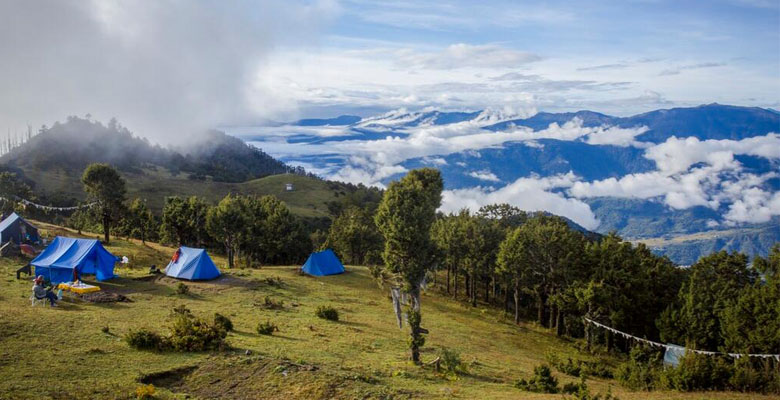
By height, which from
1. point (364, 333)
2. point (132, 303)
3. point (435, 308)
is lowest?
point (435, 308)

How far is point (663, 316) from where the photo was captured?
1655 inches

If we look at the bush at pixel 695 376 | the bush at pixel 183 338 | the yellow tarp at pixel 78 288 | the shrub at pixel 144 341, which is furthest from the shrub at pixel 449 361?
the yellow tarp at pixel 78 288

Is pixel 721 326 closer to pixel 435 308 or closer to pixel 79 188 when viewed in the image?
pixel 435 308

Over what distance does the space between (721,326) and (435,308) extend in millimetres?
23653

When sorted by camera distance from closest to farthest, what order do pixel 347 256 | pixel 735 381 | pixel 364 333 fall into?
pixel 735 381
pixel 364 333
pixel 347 256

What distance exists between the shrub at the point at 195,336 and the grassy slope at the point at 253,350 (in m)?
0.82

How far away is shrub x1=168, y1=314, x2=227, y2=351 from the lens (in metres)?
22.9

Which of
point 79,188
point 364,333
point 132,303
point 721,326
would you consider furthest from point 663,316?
point 79,188

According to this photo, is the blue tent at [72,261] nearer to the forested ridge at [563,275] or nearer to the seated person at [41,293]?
the seated person at [41,293]

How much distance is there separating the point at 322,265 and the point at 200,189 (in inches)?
5310

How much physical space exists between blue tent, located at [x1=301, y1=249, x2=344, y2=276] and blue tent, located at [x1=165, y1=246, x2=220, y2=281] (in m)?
13.0

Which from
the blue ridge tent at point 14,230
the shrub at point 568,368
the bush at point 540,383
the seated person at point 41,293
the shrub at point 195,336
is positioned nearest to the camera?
the bush at point 540,383

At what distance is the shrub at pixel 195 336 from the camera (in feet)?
75.2

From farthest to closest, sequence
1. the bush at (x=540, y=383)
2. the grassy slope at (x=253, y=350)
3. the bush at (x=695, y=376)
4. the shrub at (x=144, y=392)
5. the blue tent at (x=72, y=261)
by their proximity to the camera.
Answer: the blue tent at (x=72, y=261)
the bush at (x=695, y=376)
the bush at (x=540, y=383)
the grassy slope at (x=253, y=350)
the shrub at (x=144, y=392)
